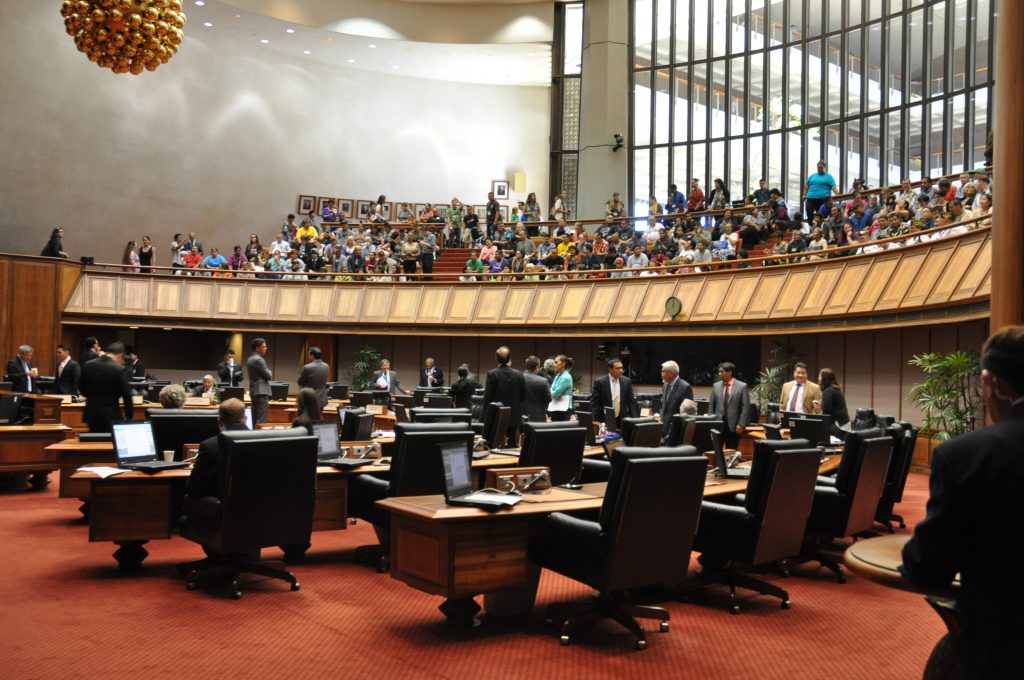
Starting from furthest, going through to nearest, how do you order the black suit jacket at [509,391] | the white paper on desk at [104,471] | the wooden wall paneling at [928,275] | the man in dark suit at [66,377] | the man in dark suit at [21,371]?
the man in dark suit at [66,377], the man in dark suit at [21,371], the wooden wall paneling at [928,275], the black suit jacket at [509,391], the white paper on desk at [104,471]

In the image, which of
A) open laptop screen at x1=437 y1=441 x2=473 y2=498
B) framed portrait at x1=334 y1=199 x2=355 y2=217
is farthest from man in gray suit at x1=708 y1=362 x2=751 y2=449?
framed portrait at x1=334 y1=199 x2=355 y2=217

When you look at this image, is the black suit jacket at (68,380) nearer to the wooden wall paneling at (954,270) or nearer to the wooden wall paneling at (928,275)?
the wooden wall paneling at (928,275)

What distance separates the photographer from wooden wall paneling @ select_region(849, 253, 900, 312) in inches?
502

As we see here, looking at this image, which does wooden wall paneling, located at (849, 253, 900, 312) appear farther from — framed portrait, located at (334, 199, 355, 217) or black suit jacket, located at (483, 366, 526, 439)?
framed portrait, located at (334, 199, 355, 217)

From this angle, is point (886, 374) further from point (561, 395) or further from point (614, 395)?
point (561, 395)

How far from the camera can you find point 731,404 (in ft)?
32.0

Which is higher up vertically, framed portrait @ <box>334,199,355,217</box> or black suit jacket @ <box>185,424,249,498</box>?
framed portrait @ <box>334,199,355,217</box>

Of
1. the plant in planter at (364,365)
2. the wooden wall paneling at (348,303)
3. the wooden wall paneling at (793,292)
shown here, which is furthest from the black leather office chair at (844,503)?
the plant in planter at (364,365)

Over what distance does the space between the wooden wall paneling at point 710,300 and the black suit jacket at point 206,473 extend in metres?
11.0

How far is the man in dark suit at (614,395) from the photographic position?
1025 cm

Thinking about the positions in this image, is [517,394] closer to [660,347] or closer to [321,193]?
[660,347]

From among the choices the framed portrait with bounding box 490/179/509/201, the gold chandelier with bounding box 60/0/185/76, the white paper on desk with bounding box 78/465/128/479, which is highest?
the framed portrait with bounding box 490/179/509/201

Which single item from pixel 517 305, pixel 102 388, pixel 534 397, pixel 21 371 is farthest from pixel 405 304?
pixel 102 388

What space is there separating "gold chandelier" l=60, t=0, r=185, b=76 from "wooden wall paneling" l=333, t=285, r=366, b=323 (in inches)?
408
